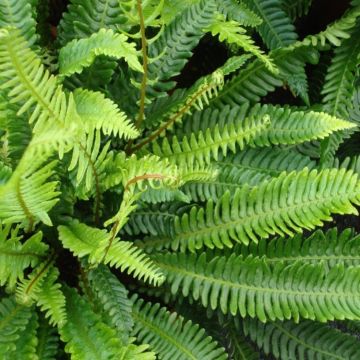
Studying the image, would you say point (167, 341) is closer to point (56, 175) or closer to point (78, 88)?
point (56, 175)

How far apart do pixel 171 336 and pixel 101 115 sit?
53cm

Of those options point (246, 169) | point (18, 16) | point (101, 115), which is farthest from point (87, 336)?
point (18, 16)

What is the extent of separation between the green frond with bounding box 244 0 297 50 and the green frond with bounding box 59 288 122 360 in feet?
2.82

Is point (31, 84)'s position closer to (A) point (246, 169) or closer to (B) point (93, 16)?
(B) point (93, 16)

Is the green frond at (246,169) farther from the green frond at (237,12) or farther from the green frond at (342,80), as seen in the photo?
the green frond at (237,12)

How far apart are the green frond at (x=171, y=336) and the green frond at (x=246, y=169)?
291 millimetres

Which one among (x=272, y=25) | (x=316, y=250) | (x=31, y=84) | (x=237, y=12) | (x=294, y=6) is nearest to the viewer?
(x=31, y=84)

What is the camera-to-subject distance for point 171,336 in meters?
1.33

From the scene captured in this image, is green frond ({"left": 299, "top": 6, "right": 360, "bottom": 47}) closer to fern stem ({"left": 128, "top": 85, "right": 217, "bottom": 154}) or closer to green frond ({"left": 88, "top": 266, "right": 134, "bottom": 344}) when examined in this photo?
fern stem ({"left": 128, "top": 85, "right": 217, "bottom": 154})

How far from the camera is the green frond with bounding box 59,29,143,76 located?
1136 mm

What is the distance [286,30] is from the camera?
161 cm

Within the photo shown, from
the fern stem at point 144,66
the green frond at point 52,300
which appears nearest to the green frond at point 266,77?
the fern stem at point 144,66

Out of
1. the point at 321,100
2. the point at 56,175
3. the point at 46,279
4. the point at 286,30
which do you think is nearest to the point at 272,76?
the point at 286,30

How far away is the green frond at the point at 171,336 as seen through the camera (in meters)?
1.32
